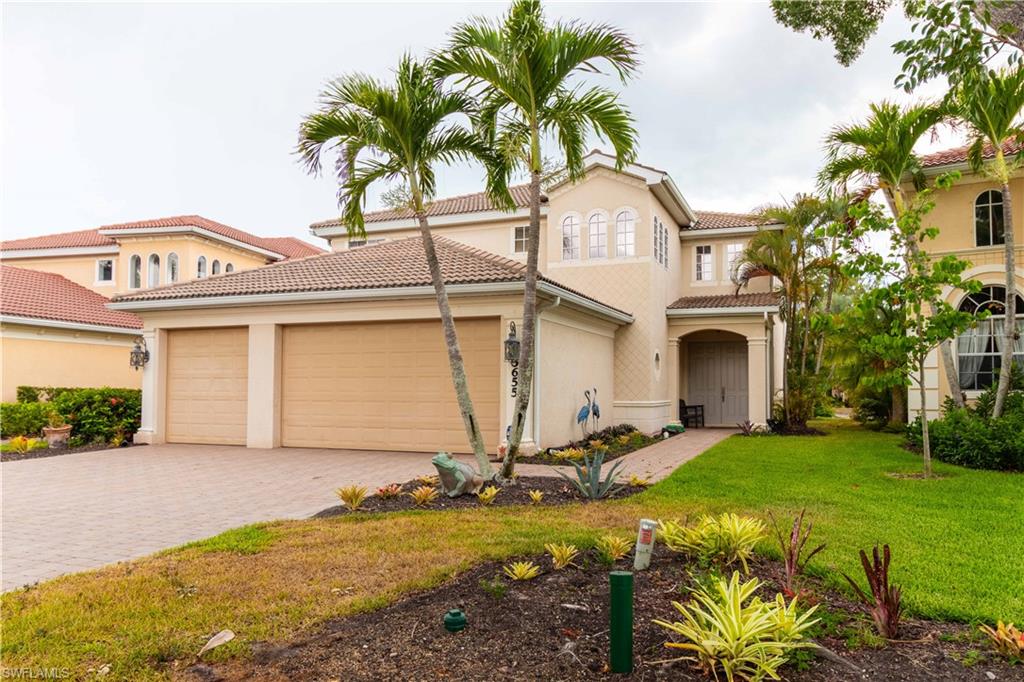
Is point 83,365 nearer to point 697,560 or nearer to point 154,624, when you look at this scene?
point 154,624

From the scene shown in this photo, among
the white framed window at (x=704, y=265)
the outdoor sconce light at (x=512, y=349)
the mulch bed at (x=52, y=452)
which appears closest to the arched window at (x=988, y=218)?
the white framed window at (x=704, y=265)

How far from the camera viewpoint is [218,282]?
15.3 m

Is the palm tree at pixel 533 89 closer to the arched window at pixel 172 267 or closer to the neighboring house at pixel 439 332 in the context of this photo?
the neighboring house at pixel 439 332

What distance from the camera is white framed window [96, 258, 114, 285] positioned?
1092 inches

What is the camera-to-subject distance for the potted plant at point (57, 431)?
Result: 46.1 ft

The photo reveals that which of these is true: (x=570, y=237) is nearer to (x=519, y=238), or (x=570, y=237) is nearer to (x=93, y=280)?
(x=519, y=238)

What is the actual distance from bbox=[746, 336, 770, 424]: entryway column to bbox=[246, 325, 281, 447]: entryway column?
40.8 feet

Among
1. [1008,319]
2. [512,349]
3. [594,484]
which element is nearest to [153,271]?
[512,349]

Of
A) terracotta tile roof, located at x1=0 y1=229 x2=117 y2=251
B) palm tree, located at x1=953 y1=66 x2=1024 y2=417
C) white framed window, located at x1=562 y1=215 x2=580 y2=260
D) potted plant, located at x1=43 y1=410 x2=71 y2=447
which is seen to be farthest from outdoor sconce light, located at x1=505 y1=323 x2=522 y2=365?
terracotta tile roof, located at x1=0 y1=229 x2=117 y2=251

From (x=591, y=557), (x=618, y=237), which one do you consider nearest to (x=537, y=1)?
(x=591, y=557)

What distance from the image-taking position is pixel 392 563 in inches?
208

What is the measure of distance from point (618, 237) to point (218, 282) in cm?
998

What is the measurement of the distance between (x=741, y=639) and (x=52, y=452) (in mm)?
14584

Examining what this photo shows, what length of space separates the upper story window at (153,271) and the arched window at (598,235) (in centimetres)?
1820
